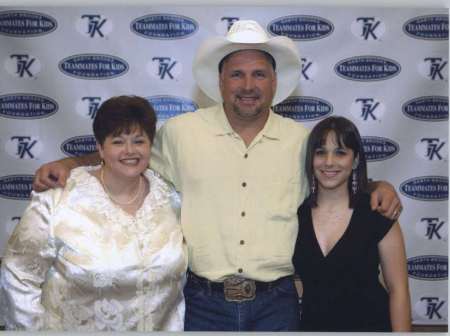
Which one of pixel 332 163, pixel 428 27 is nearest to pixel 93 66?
pixel 332 163

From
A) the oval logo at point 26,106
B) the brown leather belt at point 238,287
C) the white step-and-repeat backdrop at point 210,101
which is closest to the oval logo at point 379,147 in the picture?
the white step-and-repeat backdrop at point 210,101

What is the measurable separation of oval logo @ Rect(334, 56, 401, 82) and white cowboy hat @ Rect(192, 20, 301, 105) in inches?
7.8

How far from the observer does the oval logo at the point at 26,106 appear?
2.05 metres

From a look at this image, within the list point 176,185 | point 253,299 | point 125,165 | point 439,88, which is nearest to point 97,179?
point 125,165

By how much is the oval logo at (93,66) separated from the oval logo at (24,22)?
0.13 metres

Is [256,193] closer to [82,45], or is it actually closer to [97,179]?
[97,179]

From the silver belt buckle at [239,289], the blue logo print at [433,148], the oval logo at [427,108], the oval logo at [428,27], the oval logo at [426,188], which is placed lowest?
the silver belt buckle at [239,289]

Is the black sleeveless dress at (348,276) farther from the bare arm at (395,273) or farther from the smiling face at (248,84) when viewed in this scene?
the smiling face at (248,84)

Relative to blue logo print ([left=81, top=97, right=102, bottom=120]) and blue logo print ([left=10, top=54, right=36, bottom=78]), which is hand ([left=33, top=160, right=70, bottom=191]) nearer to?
blue logo print ([left=81, top=97, right=102, bottom=120])

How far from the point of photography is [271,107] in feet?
6.83

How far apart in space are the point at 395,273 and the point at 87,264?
961 mm

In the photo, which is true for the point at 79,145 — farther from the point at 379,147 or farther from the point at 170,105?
the point at 379,147

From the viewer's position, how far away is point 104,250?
5.90ft

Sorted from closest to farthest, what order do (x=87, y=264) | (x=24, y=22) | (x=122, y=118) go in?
1. (x=87, y=264)
2. (x=122, y=118)
3. (x=24, y=22)
